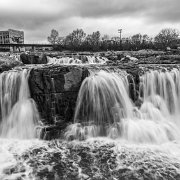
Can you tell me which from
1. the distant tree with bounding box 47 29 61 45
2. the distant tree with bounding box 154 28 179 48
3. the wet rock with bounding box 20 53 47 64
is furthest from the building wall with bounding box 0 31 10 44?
the wet rock with bounding box 20 53 47 64

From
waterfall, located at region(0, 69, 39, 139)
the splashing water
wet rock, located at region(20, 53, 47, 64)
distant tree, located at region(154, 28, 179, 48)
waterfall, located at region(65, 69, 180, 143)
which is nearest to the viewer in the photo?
waterfall, located at region(65, 69, 180, 143)

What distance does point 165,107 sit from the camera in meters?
13.7

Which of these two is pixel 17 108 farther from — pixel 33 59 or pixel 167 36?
pixel 167 36

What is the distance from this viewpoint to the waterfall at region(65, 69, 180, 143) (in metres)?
11.7

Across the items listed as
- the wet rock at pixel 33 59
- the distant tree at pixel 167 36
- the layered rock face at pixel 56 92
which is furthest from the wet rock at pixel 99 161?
the distant tree at pixel 167 36

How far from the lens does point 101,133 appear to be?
11.9m

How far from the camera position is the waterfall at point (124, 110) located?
1168 centimetres

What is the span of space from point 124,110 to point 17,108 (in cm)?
594

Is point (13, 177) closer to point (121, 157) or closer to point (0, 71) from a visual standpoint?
point (121, 157)

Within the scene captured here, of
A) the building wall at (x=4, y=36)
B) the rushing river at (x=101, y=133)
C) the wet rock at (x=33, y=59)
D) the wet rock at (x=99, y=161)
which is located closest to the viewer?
the wet rock at (x=99, y=161)

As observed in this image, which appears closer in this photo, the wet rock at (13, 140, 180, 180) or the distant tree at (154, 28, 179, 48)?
the wet rock at (13, 140, 180, 180)

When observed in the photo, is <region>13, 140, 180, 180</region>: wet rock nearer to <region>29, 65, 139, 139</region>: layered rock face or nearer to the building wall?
<region>29, 65, 139, 139</region>: layered rock face

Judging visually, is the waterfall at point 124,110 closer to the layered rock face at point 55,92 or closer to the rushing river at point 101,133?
the rushing river at point 101,133

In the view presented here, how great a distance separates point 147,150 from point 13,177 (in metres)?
5.84
